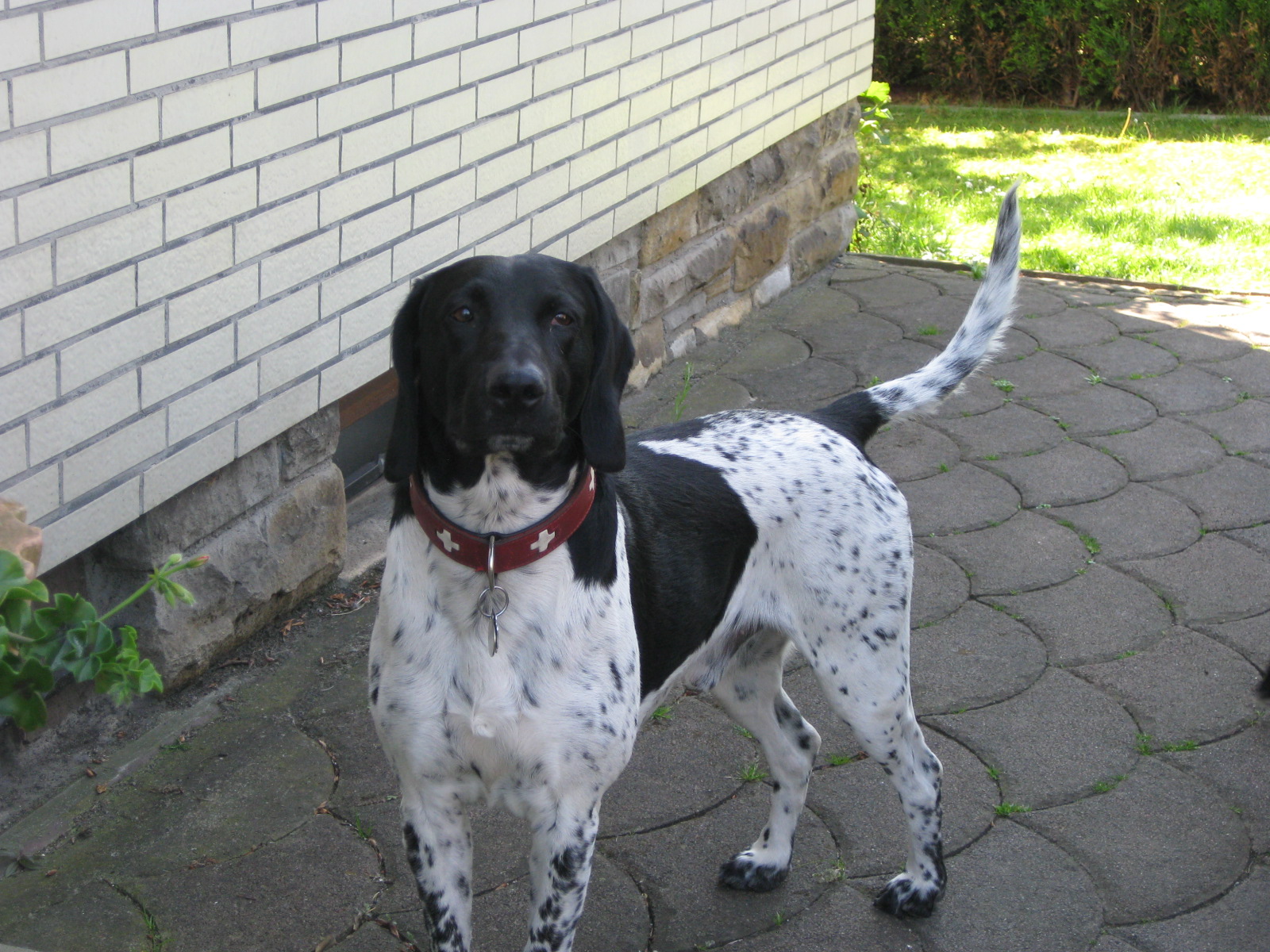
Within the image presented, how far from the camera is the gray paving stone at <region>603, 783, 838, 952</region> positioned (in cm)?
303

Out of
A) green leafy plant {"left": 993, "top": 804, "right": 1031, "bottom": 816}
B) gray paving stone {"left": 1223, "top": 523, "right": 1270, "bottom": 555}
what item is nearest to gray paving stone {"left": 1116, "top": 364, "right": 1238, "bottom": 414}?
gray paving stone {"left": 1223, "top": 523, "right": 1270, "bottom": 555}

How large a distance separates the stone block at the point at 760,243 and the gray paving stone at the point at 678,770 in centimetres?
338

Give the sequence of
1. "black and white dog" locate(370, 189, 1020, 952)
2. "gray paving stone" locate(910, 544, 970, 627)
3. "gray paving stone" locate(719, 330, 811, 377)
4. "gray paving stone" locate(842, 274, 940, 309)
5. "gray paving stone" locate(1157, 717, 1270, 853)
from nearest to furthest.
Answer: "black and white dog" locate(370, 189, 1020, 952)
"gray paving stone" locate(1157, 717, 1270, 853)
"gray paving stone" locate(910, 544, 970, 627)
"gray paving stone" locate(719, 330, 811, 377)
"gray paving stone" locate(842, 274, 940, 309)

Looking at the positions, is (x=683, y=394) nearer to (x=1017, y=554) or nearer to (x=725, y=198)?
(x=725, y=198)

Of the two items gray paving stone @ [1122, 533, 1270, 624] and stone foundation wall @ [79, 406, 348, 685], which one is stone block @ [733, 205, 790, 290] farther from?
stone foundation wall @ [79, 406, 348, 685]

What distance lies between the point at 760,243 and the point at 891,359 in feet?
3.36

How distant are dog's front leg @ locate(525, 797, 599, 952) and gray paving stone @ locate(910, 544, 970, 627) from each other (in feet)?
6.72

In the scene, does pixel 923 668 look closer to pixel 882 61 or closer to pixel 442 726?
pixel 442 726

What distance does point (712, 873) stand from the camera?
3.21m

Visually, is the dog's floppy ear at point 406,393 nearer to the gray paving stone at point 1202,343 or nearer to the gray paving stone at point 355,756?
the gray paving stone at point 355,756

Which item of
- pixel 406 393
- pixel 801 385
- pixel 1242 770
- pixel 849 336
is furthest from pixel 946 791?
pixel 849 336

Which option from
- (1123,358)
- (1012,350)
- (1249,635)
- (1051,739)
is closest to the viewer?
(1051,739)

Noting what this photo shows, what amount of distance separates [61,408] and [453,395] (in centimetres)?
139

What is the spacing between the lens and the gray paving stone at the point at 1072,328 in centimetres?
666
